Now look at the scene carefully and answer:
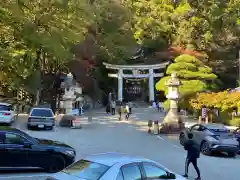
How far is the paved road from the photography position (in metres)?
17.0

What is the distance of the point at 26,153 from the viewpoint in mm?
13977

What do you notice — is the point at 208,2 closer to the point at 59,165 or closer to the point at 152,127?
the point at 152,127

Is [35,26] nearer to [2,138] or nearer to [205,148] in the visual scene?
[2,138]

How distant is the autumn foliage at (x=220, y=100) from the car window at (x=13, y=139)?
85.1 feet

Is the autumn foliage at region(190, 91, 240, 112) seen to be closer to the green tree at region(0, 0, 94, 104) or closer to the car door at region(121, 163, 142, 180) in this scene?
the green tree at region(0, 0, 94, 104)

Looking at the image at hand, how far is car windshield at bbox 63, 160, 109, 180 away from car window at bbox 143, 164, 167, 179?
908mm

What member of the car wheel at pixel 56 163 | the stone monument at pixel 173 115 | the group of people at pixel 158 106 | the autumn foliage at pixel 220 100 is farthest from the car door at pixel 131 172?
the group of people at pixel 158 106

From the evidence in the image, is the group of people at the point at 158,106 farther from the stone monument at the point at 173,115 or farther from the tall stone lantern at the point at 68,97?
the stone monument at the point at 173,115

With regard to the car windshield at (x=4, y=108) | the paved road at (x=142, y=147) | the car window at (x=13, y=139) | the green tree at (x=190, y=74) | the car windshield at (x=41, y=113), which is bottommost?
the paved road at (x=142, y=147)

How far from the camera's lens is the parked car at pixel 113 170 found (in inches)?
325

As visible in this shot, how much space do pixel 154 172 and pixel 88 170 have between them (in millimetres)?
1361

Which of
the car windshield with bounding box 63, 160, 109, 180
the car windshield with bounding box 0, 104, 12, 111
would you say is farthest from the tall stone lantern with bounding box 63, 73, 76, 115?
the car windshield with bounding box 63, 160, 109, 180

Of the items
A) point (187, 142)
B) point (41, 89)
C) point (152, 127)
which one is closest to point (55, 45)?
point (187, 142)

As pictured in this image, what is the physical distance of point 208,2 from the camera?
57375mm
